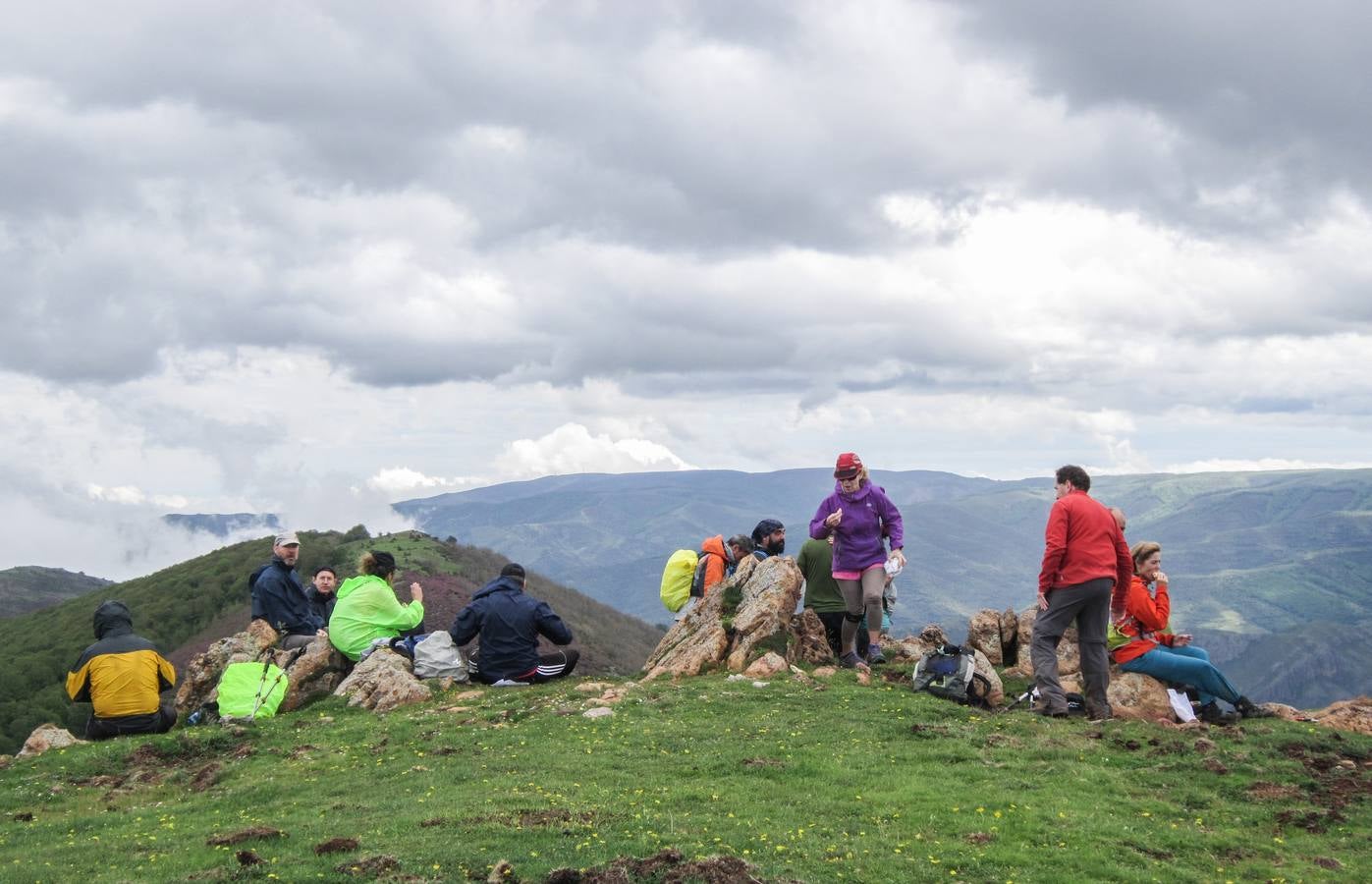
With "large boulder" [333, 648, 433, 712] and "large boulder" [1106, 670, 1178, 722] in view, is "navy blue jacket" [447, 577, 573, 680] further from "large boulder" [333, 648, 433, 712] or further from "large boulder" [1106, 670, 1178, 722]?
"large boulder" [1106, 670, 1178, 722]

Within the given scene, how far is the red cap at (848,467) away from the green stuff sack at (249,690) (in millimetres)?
13953

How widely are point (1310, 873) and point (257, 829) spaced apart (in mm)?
12927

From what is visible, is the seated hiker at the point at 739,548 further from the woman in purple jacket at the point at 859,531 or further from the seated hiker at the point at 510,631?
the seated hiker at the point at 510,631

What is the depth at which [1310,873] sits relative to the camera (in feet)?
34.4

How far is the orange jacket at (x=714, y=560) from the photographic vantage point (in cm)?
2795

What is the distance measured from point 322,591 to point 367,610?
11.4ft

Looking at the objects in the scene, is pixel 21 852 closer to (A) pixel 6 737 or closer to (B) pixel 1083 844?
(B) pixel 1083 844

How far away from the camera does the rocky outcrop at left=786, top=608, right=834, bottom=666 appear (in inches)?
956

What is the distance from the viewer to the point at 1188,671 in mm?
18438

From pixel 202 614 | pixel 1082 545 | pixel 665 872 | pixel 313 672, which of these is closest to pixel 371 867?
pixel 665 872

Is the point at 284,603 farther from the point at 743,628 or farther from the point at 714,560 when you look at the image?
the point at 743,628

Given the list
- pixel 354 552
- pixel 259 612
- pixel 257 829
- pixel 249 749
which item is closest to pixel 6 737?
pixel 354 552

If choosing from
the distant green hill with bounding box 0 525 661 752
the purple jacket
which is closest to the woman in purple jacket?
the purple jacket

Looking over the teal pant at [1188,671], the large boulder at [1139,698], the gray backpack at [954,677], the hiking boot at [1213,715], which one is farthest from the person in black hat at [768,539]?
the hiking boot at [1213,715]
